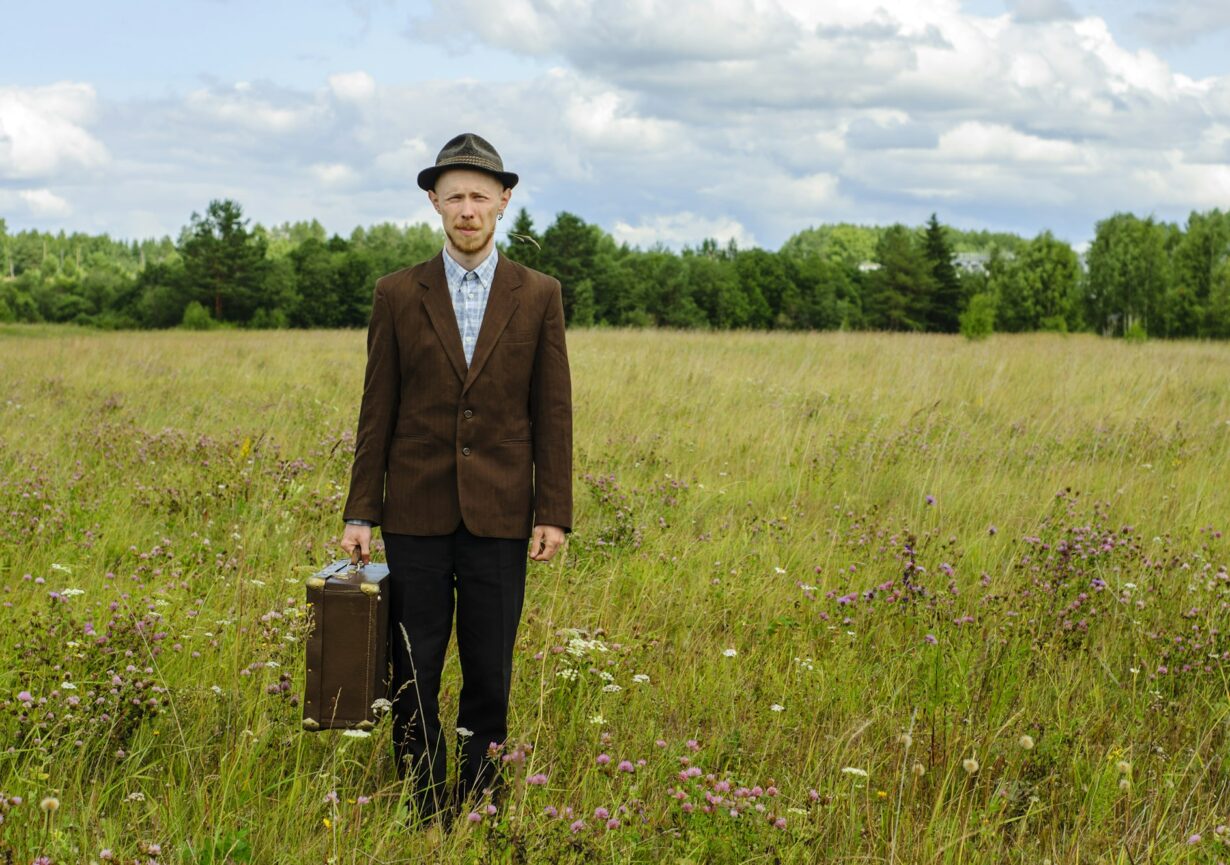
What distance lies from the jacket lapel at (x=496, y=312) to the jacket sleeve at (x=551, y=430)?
0.13 meters

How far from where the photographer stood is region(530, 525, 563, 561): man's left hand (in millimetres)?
3141

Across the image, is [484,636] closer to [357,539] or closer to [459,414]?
[357,539]

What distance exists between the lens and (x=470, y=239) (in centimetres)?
305

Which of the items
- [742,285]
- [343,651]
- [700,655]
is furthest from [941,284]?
[343,651]

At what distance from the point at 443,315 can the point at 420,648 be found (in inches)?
41.2

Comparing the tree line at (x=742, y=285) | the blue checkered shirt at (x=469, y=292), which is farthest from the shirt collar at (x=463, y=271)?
the tree line at (x=742, y=285)

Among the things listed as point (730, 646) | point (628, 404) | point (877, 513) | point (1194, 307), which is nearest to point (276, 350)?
point (628, 404)

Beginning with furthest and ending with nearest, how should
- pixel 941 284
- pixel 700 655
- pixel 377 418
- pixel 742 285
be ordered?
pixel 742 285, pixel 941 284, pixel 700 655, pixel 377 418

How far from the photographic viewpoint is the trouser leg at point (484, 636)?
3.11 m

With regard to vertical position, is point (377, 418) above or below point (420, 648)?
above

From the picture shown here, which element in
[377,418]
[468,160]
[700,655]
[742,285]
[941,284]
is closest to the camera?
[468,160]

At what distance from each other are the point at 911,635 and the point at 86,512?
4694 mm

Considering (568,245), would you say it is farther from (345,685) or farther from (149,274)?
(345,685)

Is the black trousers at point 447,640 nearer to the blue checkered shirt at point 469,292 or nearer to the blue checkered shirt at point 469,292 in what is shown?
the blue checkered shirt at point 469,292
